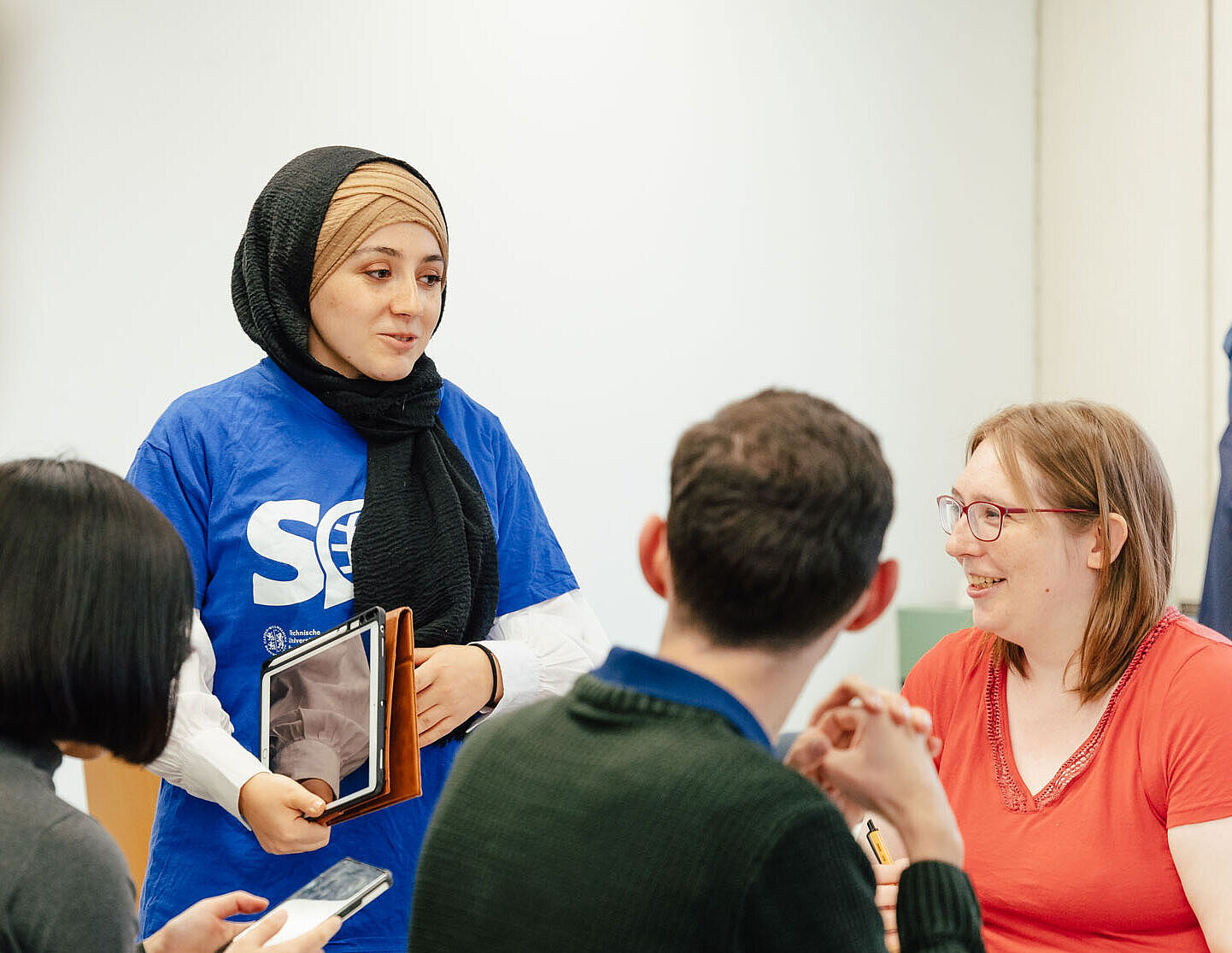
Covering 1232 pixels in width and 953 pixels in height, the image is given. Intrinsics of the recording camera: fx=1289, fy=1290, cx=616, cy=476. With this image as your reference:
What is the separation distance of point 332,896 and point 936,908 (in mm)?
589

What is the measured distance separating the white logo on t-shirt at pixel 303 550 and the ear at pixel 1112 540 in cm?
92

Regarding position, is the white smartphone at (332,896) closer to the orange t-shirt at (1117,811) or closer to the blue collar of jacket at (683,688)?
the blue collar of jacket at (683,688)

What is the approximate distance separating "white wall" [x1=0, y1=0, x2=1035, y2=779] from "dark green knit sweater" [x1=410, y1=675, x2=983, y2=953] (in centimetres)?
235

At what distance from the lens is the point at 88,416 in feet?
9.78

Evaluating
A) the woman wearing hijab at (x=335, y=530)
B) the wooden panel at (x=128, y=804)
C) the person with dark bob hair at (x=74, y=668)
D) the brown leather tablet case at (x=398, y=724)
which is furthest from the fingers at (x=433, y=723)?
the wooden panel at (x=128, y=804)

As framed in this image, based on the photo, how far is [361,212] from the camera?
159 centimetres

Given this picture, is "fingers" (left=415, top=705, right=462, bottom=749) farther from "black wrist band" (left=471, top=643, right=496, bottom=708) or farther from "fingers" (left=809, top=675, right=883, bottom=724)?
"fingers" (left=809, top=675, right=883, bottom=724)

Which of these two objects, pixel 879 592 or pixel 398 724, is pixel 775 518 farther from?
pixel 398 724

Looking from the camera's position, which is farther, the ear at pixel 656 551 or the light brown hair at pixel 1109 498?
the light brown hair at pixel 1109 498

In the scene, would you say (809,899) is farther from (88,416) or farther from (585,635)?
(88,416)

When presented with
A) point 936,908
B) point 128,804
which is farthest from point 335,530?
point 128,804

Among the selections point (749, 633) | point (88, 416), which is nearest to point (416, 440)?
point (749, 633)

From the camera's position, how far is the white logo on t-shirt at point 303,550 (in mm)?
1467

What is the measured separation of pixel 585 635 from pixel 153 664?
2.38ft
